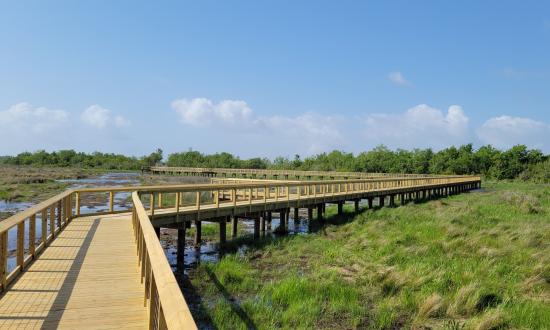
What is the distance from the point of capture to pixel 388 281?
964cm

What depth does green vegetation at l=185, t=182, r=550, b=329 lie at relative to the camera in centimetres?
782

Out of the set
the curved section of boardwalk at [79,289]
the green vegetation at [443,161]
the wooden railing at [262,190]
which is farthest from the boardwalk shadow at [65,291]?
the green vegetation at [443,161]

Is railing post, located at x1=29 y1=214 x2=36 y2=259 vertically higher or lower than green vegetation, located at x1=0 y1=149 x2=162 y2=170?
lower

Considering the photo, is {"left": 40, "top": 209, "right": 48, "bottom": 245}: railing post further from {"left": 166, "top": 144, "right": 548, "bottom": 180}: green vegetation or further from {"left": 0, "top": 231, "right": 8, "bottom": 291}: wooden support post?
{"left": 166, "top": 144, "right": 548, "bottom": 180}: green vegetation

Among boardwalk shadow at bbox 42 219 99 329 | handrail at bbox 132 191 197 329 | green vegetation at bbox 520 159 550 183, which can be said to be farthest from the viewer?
green vegetation at bbox 520 159 550 183

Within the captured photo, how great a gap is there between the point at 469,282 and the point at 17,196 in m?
32.8

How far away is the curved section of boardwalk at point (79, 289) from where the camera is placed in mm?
4973

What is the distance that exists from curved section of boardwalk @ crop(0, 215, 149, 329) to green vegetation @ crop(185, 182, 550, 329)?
2.00 meters

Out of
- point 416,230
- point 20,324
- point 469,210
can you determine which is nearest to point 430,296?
point 20,324

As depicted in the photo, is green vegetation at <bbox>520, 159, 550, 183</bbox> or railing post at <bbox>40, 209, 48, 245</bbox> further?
green vegetation at <bbox>520, 159, 550, 183</bbox>

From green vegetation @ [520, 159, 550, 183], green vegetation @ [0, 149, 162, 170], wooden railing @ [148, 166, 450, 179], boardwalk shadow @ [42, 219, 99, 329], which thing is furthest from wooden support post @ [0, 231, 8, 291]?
green vegetation @ [0, 149, 162, 170]

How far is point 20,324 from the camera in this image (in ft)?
15.8

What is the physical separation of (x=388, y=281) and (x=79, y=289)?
6434 mm

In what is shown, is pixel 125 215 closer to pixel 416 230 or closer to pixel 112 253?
pixel 112 253
